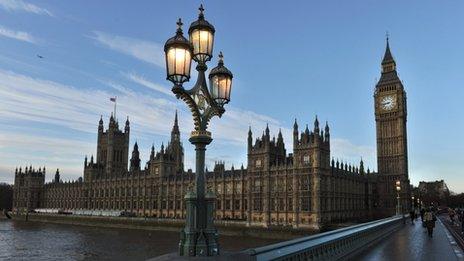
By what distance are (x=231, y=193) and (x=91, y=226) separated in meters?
42.3

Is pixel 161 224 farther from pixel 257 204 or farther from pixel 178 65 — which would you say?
pixel 178 65

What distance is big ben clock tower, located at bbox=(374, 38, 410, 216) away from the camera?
107 metres

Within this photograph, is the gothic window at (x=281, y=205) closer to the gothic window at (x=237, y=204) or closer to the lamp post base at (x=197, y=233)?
the gothic window at (x=237, y=204)

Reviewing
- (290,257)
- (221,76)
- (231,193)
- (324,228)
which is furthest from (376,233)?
(231,193)

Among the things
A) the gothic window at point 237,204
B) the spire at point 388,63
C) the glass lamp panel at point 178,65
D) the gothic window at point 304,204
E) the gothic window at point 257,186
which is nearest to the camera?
the glass lamp panel at point 178,65

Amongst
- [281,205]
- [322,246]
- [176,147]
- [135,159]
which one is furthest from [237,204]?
[322,246]

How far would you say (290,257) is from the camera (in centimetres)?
1143

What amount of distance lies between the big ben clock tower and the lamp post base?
101 meters

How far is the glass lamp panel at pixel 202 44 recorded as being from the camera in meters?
10.8

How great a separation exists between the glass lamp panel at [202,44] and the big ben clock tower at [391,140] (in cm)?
10059

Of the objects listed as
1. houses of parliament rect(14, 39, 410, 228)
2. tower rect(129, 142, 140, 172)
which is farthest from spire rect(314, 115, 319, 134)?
tower rect(129, 142, 140, 172)

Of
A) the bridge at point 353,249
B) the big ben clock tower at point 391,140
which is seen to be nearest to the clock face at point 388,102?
the big ben clock tower at point 391,140

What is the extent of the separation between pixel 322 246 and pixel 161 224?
86.2m

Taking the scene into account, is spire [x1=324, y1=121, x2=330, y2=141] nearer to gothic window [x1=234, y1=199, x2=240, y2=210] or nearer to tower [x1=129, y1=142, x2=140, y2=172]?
gothic window [x1=234, y1=199, x2=240, y2=210]
